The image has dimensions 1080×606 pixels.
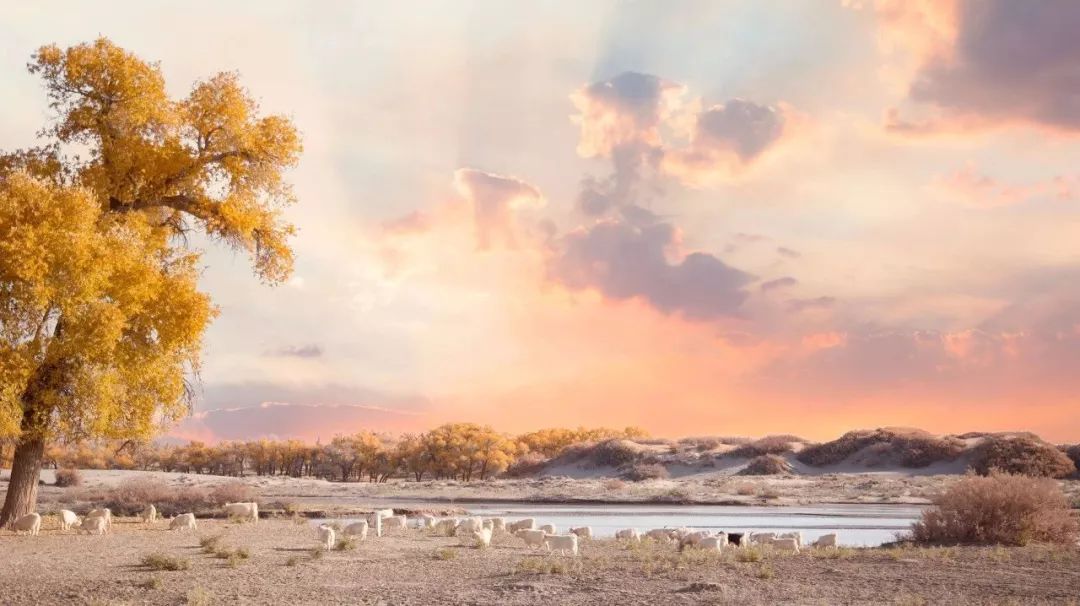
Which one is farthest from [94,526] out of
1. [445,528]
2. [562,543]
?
[562,543]

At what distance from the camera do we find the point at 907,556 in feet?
64.2

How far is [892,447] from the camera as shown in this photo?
81.2 m

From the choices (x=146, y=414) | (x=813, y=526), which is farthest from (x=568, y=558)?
(x=813, y=526)

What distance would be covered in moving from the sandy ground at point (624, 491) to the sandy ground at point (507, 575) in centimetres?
2967

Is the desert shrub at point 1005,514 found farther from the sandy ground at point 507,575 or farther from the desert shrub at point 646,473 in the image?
the desert shrub at point 646,473

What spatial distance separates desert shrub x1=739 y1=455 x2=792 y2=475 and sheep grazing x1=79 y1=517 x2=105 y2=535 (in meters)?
63.6

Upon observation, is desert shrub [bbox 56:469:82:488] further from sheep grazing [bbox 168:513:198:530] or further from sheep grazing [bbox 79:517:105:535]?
sheep grazing [bbox 79:517:105:535]

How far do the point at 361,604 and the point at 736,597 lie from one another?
17.9 ft

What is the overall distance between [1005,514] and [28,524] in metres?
23.6

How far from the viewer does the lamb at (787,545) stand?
21500 millimetres

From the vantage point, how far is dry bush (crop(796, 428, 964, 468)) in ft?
253

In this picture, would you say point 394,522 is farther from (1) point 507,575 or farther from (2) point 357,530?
(1) point 507,575

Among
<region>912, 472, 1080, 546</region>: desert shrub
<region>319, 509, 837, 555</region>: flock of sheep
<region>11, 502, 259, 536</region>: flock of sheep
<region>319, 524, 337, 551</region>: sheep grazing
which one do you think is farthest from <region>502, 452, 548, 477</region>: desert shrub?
<region>319, 524, 337, 551</region>: sheep grazing

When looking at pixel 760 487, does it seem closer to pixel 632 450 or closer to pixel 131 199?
pixel 632 450
